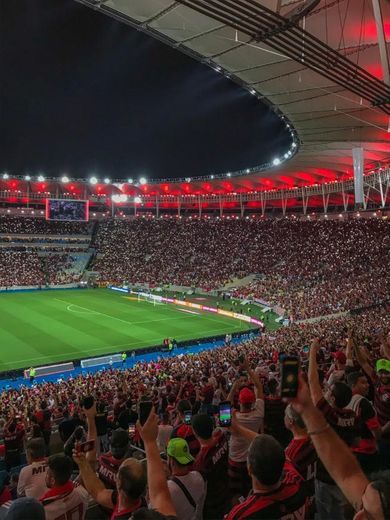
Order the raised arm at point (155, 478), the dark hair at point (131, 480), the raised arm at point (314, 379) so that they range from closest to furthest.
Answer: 1. the raised arm at point (155, 478)
2. the dark hair at point (131, 480)
3. the raised arm at point (314, 379)

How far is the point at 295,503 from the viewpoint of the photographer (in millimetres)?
2902

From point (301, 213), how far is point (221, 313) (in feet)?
105

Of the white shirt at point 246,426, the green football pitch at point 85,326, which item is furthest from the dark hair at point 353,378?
the green football pitch at point 85,326

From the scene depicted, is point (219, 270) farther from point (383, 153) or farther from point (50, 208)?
point (383, 153)

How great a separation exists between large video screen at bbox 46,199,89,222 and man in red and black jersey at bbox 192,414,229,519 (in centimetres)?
6396

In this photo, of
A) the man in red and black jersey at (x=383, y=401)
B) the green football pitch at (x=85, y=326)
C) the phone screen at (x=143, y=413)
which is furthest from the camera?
the green football pitch at (x=85, y=326)

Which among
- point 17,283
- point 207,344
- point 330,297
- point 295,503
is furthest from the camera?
point 17,283

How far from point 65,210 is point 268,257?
30033 mm

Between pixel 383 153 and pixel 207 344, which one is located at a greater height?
pixel 383 153

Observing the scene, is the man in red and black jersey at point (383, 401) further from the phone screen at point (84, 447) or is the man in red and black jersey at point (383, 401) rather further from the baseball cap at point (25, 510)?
the baseball cap at point (25, 510)

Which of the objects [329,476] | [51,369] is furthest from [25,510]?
[51,369]

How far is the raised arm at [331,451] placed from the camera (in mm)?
2707

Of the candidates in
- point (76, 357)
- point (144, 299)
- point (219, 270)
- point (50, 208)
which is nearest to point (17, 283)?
point (50, 208)

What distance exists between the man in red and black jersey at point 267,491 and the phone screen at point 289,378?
378 millimetres
